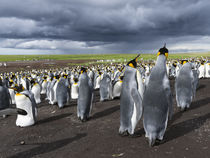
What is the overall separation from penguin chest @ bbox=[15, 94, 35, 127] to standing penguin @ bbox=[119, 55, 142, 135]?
11.1 feet

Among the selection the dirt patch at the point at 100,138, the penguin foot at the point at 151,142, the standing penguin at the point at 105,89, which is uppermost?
the standing penguin at the point at 105,89

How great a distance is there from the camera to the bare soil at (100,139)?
3777mm

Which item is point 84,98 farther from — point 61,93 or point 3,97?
point 3,97

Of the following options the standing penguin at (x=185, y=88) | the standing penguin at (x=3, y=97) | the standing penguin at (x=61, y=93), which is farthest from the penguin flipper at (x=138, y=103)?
the standing penguin at (x=3, y=97)

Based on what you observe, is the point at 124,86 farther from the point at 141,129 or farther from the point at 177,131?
the point at 177,131

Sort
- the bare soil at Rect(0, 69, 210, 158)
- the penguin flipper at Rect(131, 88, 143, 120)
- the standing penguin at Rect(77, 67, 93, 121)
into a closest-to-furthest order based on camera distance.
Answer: the bare soil at Rect(0, 69, 210, 158)
the penguin flipper at Rect(131, 88, 143, 120)
the standing penguin at Rect(77, 67, 93, 121)

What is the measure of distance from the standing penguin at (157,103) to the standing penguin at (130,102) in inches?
15.1

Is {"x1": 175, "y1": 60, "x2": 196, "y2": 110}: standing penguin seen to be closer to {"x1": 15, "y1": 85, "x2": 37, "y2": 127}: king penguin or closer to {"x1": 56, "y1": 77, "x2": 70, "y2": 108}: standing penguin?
{"x1": 56, "y1": 77, "x2": 70, "y2": 108}: standing penguin

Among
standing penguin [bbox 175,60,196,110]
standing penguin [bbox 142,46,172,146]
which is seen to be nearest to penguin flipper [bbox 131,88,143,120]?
standing penguin [bbox 142,46,172,146]

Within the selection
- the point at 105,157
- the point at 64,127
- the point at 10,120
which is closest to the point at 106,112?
the point at 64,127

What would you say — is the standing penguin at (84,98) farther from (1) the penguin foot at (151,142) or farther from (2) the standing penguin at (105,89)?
(1) the penguin foot at (151,142)

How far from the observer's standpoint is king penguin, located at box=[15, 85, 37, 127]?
5.78m

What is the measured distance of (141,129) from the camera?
16.6 ft

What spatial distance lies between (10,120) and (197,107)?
7441mm
